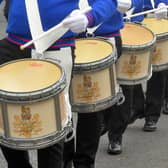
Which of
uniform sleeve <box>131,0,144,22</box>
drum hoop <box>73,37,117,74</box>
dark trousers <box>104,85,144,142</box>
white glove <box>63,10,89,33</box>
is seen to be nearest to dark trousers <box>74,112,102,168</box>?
drum hoop <box>73,37,117,74</box>

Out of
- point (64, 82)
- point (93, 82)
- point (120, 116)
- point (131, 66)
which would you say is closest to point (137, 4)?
point (131, 66)

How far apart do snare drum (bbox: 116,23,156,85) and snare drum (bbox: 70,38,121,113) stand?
38cm

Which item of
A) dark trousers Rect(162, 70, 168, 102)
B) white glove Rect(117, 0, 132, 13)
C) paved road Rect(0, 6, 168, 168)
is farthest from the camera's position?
dark trousers Rect(162, 70, 168, 102)

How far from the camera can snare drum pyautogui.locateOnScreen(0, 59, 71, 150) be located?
2387 millimetres

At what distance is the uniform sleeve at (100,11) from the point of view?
2662mm

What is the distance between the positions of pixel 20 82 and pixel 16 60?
22 cm

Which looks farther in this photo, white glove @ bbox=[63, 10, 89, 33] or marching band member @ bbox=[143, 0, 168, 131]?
marching band member @ bbox=[143, 0, 168, 131]

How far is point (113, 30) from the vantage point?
3275mm

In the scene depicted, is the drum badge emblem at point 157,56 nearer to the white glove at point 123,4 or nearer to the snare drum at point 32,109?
the white glove at point 123,4

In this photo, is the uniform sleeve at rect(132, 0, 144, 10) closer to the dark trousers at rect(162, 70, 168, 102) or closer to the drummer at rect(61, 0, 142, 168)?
the drummer at rect(61, 0, 142, 168)

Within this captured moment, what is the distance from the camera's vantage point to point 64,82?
8.20ft

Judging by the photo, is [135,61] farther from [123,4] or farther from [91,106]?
[91,106]

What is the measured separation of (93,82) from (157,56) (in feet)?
3.31

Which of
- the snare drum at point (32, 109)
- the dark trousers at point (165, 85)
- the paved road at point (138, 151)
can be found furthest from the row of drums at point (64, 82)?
the paved road at point (138, 151)
